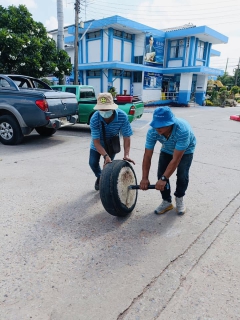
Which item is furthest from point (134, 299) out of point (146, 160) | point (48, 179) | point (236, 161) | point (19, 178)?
point (236, 161)

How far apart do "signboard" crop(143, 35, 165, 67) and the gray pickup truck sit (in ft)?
65.8

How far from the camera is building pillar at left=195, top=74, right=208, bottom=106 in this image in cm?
2678

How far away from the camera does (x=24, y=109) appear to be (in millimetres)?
6156

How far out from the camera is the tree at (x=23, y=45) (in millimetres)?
9399

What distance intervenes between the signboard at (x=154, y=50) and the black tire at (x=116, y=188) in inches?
942

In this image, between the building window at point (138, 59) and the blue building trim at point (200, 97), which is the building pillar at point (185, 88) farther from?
the building window at point (138, 59)

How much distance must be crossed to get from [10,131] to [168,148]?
5125 mm

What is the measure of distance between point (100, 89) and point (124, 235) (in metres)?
22.0

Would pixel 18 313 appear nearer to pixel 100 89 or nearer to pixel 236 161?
pixel 236 161

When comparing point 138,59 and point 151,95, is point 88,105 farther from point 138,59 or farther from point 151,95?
point 138,59

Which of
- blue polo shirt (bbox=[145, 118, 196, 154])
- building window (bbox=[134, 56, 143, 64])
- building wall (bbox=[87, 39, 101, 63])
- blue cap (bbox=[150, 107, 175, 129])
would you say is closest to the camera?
blue cap (bbox=[150, 107, 175, 129])

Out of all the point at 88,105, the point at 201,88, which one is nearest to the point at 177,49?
the point at 201,88

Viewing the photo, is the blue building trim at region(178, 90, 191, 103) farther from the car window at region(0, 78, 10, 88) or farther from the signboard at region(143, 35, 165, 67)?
the car window at region(0, 78, 10, 88)

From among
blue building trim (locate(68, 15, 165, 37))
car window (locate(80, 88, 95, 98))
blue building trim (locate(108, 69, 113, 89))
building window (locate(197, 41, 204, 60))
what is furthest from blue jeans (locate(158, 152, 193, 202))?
building window (locate(197, 41, 204, 60))
